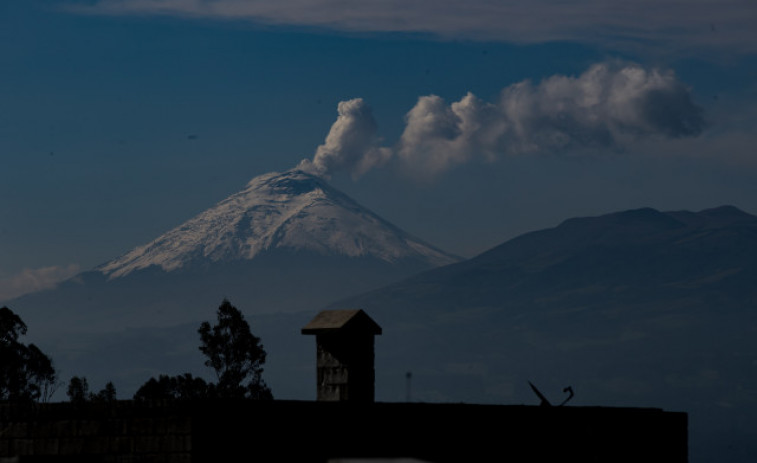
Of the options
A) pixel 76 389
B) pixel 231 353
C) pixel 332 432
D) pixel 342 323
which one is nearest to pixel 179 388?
pixel 231 353

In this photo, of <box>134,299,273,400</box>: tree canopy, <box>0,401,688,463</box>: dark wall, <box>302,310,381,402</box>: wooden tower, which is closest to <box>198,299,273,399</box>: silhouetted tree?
<box>134,299,273,400</box>: tree canopy

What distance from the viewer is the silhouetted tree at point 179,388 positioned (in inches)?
3575

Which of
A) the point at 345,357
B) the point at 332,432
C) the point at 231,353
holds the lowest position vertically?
the point at 332,432

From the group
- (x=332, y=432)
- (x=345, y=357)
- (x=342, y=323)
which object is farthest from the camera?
(x=342, y=323)

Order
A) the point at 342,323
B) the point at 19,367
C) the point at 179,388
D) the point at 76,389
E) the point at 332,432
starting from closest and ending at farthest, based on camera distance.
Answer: the point at 332,432
the point at 342,323
the point at 19,367
the point at 179,388
the point at 76,389

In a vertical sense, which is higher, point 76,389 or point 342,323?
point 76,389

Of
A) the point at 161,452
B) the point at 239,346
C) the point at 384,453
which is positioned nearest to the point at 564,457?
the point at 384,453

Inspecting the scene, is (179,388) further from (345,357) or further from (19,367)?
(345,357)

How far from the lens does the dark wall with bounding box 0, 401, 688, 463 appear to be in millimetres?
22359

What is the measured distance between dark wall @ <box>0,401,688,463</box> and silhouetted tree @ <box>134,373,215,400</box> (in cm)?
6178

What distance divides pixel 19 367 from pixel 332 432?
6656 cm

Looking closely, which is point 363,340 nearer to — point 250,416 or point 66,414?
point 250,416

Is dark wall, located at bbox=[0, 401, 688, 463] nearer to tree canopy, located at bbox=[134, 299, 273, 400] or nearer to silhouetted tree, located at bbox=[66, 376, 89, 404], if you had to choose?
tree canopy, located at bbox=[134, 299, 273, 400]

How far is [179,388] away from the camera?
97.1 meters
